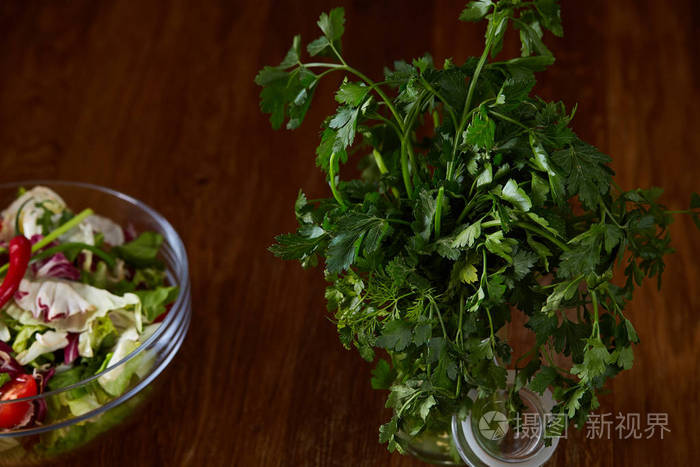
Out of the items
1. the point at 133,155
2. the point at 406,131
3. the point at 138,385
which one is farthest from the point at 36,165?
the point at 406,131

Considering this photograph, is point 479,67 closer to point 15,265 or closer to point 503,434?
point 503,434

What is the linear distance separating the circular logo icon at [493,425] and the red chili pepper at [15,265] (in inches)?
21.8

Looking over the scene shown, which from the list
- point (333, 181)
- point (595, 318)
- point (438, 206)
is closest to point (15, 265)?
point (333, 181)

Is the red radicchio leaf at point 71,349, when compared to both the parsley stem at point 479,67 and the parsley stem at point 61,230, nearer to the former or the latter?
the parsley stem at point 61,230

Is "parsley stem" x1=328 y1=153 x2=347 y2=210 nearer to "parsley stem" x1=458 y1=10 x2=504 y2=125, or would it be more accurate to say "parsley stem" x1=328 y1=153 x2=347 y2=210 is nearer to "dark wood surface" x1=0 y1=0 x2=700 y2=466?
"parsley stem" x1=458 y1=10 x2=504 y2=125

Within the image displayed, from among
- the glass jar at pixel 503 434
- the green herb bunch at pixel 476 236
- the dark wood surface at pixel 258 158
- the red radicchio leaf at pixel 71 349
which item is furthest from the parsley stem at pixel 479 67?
the red radicchio leaf at pixel 71 349

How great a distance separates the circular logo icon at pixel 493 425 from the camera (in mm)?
973

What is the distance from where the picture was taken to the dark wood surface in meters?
1.08

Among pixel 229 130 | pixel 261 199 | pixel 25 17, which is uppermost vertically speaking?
pixel 25 17

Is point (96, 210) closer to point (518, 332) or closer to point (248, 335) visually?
point (248, 335)

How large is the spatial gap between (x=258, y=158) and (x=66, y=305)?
0.45 meters

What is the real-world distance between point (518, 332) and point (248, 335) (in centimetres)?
39

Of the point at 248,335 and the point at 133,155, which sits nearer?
the point at 248,335

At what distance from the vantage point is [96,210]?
1.24 m
